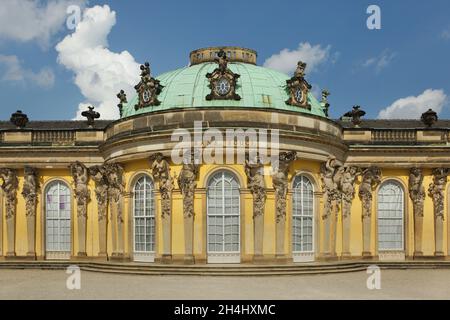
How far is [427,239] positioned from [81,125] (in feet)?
71.4

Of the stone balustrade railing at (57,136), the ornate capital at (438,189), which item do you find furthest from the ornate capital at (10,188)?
the ornate capital at (438,189)

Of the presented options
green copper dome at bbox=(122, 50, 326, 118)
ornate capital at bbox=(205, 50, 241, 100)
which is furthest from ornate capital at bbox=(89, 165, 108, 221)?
ornate capital at bbox=(205, 50, 241, 100)

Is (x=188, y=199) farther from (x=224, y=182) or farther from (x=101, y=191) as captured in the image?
(x=101, y=191)

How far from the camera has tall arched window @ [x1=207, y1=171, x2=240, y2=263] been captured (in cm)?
2775

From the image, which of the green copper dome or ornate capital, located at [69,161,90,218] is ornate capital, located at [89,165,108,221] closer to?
ornate capital, located at [69,161,90,218]

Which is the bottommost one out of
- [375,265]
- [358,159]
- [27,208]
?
[375,265]

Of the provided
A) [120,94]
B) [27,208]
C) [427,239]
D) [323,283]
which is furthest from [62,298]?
[427,239]

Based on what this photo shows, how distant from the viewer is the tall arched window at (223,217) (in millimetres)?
27750

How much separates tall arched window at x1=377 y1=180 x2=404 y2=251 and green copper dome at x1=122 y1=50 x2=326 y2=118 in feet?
17.6

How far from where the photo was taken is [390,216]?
33.0m

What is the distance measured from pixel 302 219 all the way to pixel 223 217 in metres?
3.73

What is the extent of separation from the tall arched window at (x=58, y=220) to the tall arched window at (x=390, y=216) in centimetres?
1582

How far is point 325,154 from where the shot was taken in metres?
29.9
